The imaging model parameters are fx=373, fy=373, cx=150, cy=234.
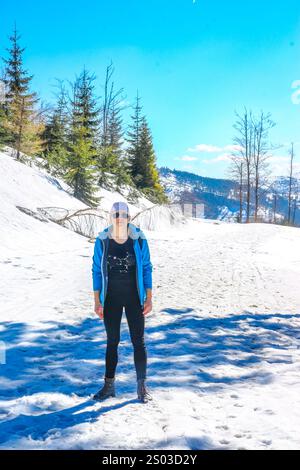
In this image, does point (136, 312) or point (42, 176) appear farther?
point (42, 176)

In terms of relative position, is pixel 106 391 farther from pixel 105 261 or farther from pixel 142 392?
pixel 105 261

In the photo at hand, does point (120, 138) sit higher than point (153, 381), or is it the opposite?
point (120, 138)

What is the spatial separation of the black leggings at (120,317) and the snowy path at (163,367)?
40cm

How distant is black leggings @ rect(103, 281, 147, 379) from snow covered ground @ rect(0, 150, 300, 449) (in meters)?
0.40

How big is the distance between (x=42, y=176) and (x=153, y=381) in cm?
1748

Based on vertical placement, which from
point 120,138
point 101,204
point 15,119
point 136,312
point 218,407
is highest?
point 120,138

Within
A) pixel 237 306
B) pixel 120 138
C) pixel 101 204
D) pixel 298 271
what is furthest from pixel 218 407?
pixel 120 138

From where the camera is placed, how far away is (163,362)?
15.9ft

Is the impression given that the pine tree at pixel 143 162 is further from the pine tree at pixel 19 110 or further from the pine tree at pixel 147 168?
the pine tree at pixel 19 110

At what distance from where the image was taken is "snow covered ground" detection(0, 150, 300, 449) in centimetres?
318

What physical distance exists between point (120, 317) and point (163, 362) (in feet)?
4.93

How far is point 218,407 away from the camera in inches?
146

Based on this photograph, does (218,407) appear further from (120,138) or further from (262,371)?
(120,138)

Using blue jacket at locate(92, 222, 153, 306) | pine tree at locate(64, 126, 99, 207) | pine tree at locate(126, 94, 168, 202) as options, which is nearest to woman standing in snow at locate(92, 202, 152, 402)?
blue jacket at locate(92, 222, 153, 306)
